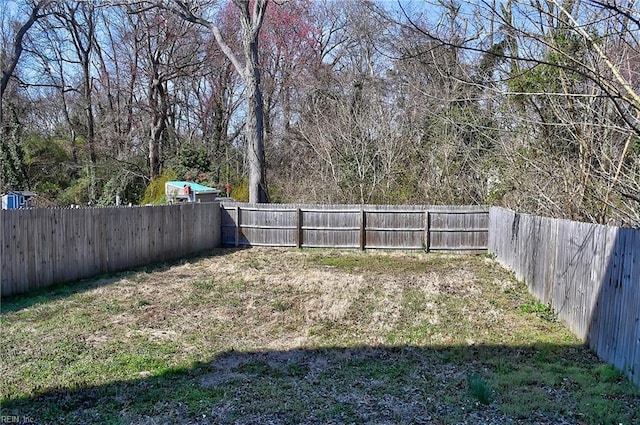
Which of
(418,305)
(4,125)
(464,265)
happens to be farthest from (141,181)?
(418,305)

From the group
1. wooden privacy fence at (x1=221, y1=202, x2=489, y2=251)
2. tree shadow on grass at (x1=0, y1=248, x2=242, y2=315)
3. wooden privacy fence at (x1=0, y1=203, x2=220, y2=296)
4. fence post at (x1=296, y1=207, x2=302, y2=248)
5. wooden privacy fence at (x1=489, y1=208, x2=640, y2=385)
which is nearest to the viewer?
wooden privacy fence at (x1=489, y1=208, x2=640, y2=385)

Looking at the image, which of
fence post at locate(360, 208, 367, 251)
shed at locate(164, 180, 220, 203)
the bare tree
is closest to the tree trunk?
the bare tree

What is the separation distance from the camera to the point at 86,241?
318 inches

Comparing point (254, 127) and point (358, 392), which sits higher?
point (254, 127)

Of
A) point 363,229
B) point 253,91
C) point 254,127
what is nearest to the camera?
point 363,229

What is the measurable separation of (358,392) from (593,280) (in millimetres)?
2755

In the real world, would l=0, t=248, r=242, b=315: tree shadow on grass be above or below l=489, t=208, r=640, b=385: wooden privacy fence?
below

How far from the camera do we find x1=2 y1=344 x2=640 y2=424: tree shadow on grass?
3201mm

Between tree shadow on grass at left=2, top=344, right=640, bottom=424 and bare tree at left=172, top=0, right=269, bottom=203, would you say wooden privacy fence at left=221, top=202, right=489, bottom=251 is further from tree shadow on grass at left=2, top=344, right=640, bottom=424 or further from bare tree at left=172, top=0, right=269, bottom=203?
tree shadow on grass at left=2, top=344, right=640, bottom=424

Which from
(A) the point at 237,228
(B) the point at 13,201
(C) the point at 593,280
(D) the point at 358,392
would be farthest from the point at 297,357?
(B) the point at 13,201

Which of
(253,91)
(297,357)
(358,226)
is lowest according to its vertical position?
(297,357)

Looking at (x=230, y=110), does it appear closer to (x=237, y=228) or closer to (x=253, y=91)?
(x=253, y=91)

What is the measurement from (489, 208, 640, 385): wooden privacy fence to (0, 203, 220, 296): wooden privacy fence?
721 centimetres

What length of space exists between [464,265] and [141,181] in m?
15.1
